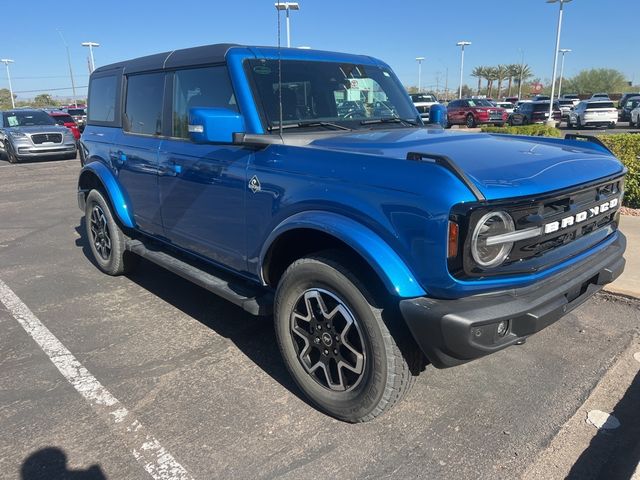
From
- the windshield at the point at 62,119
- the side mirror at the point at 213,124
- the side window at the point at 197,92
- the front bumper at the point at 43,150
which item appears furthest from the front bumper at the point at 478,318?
the windshield at the point at 62,119

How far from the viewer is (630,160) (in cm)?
746

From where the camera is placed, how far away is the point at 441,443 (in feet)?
8.89

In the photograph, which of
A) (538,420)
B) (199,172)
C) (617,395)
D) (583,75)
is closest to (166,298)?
(199,172)

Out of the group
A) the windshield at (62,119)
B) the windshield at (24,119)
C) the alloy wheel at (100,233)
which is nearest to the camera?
the alloy wheel at (100,233)

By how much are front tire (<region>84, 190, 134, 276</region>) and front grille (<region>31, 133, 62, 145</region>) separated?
42.8 ft

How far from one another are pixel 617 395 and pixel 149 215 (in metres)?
3.66

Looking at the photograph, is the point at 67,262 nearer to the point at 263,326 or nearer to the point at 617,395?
the point at 263,326

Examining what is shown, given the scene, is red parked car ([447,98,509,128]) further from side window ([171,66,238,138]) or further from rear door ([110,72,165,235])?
side window ([171,66,238,138])

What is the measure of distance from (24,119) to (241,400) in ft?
58.1

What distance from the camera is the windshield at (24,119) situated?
1716 cm

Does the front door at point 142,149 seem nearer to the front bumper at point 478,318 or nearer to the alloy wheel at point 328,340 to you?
the alloy wheel at point 328,340

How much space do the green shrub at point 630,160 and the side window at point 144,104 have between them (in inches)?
255

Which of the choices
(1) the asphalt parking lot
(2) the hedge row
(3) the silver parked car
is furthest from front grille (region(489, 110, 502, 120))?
(1) the asphalt parking lot

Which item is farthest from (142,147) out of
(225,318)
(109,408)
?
(109,408)
